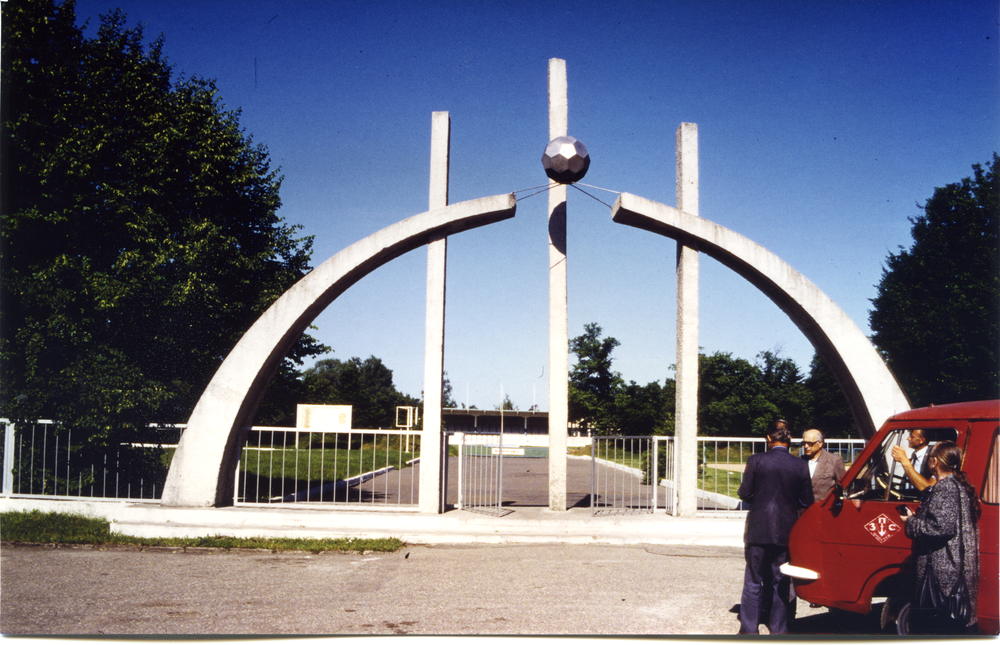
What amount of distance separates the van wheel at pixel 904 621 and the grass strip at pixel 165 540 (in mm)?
6107

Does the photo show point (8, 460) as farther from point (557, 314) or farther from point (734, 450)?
point (734, 450)

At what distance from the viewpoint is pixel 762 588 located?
5.58 meters

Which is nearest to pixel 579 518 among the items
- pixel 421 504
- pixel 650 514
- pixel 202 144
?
pixel 650 514

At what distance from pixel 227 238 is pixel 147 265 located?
329cm

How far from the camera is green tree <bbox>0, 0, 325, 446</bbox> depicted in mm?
11008

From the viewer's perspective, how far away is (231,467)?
10.4 metres

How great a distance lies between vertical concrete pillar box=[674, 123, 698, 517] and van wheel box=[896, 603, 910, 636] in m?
4.98

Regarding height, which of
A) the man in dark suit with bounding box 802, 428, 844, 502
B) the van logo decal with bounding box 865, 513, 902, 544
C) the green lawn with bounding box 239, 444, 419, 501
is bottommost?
the green lawn with bounding box 239, 444, 419, 501

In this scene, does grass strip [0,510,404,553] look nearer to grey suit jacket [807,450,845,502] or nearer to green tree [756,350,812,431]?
grey suit jacket [807,450,845,502]

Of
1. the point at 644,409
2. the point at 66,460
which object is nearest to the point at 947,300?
the point at 644,409

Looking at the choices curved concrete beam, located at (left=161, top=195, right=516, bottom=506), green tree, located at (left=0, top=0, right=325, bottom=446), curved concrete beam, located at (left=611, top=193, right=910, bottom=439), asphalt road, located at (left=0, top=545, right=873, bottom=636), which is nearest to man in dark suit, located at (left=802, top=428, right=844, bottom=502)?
asphalt road, located at (left=0, top=545, right=873, bottom=636)

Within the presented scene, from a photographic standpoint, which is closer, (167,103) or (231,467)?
(231,467)

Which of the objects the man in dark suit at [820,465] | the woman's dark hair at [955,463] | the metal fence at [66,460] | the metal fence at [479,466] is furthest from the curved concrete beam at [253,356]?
the woman's dark hair at [955,463]

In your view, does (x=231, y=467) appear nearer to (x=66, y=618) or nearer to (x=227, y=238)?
(x=66, y=618)
